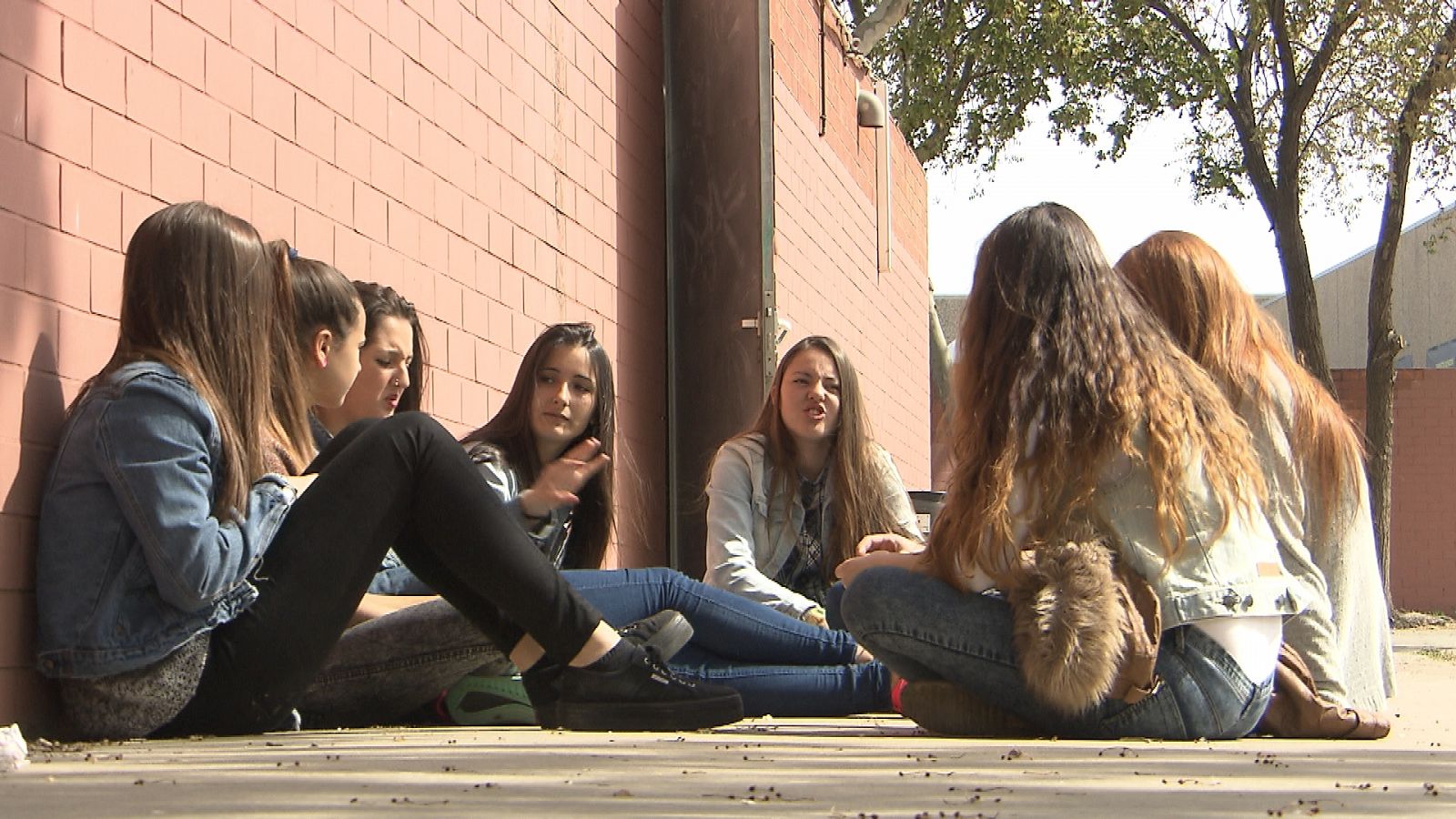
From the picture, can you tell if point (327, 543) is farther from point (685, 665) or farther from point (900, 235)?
point (900, 235)

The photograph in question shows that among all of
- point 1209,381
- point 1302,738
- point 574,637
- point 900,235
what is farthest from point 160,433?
point 900,235

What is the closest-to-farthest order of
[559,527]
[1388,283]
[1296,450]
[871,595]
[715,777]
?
[715,777]
[871,595]
[1296,450]
[559,527]
[1388,283]

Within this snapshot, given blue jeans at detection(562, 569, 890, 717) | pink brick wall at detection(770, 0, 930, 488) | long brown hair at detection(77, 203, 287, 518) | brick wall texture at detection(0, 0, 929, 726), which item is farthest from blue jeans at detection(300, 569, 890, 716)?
pink brick wall at detection(770, 0, 930, 488)

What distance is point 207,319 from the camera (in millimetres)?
3307

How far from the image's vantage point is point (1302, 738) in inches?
148

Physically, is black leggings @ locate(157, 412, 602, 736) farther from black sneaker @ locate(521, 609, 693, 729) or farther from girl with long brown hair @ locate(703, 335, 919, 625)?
girl with long brown hair @ locate(703, 335, 919, 625)

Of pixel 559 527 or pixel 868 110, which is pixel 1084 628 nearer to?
pixel 559 527

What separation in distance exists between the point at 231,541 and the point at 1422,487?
18.5 meters

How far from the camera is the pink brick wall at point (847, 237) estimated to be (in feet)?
27.2

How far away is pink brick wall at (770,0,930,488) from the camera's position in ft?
27.2

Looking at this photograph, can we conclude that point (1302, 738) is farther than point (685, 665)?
No

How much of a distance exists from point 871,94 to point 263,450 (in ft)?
24.5

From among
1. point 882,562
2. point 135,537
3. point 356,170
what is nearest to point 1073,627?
point 882,562

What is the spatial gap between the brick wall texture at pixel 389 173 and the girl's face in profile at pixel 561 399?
0.41 m
